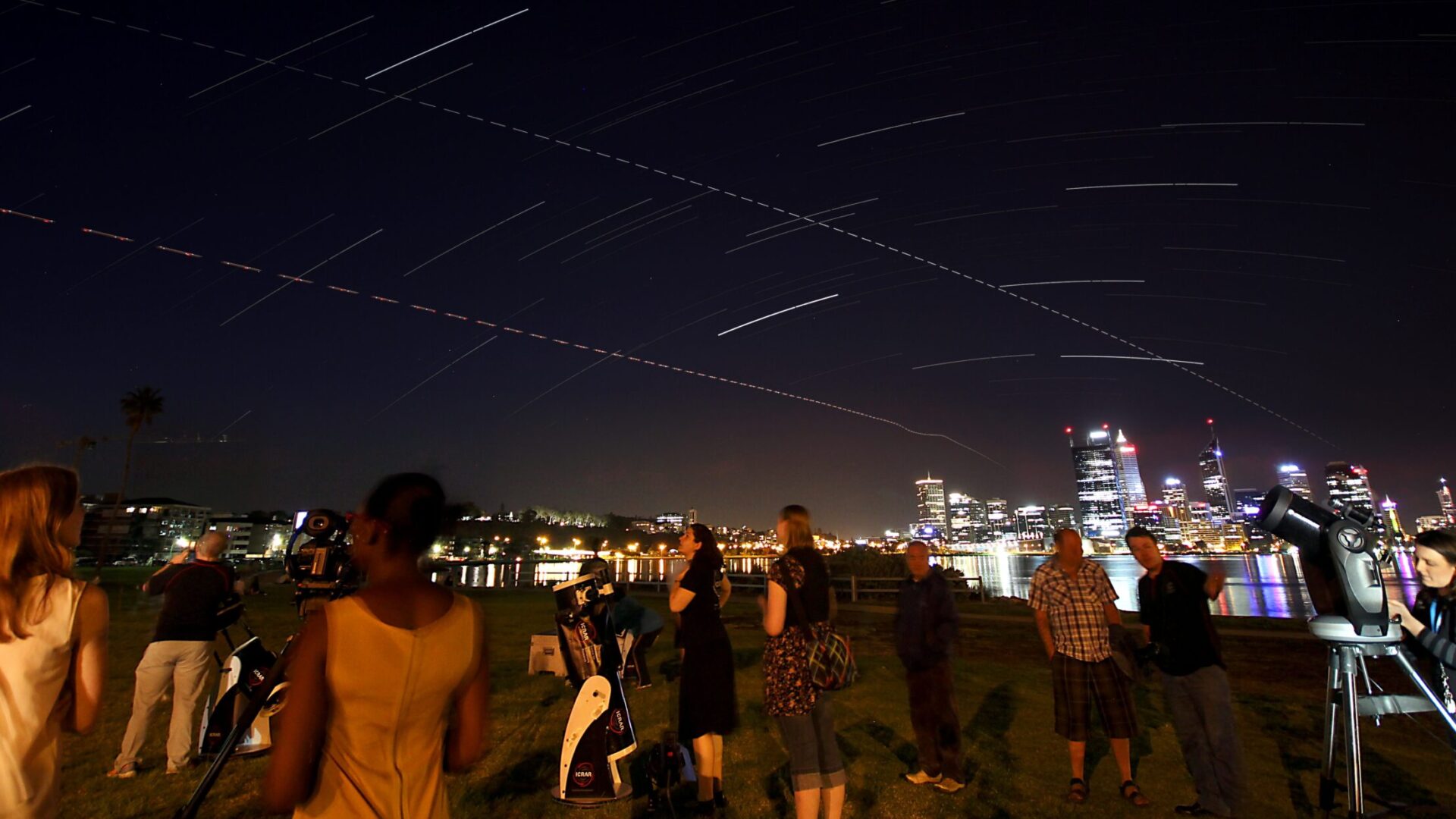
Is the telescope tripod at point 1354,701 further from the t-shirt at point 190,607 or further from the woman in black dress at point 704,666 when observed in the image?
the t-shirt at point 190,607

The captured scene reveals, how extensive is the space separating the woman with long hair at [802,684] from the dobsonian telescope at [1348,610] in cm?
278

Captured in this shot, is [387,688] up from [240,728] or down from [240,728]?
up

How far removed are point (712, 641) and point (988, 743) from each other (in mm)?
4163

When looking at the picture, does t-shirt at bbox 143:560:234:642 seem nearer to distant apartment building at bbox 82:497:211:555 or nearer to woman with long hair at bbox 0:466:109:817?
woman with long hair at bbox 0:466:109:817

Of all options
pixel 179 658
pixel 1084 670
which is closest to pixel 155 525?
pixel 179 658

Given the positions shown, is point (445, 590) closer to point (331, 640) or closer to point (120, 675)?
point (331, 640)

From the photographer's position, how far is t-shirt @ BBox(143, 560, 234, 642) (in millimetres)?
5852

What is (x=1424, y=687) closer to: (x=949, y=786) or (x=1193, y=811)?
(x=1193, y=811)

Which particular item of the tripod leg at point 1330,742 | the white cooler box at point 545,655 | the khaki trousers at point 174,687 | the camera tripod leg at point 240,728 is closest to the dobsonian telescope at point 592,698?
the white cooler box at point 545,655

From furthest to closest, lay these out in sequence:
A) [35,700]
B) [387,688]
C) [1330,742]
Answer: [1330,742] → [35,700] → [387,688]

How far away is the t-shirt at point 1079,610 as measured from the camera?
5.48 m

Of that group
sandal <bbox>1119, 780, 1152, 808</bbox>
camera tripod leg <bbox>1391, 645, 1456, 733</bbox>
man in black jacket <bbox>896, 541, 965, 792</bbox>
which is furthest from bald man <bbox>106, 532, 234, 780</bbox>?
camera tripod leg <bbox>1391, 645, 1456, 733</bbox>

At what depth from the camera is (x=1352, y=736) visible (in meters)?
3.80

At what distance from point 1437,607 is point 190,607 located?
32.0 feet
